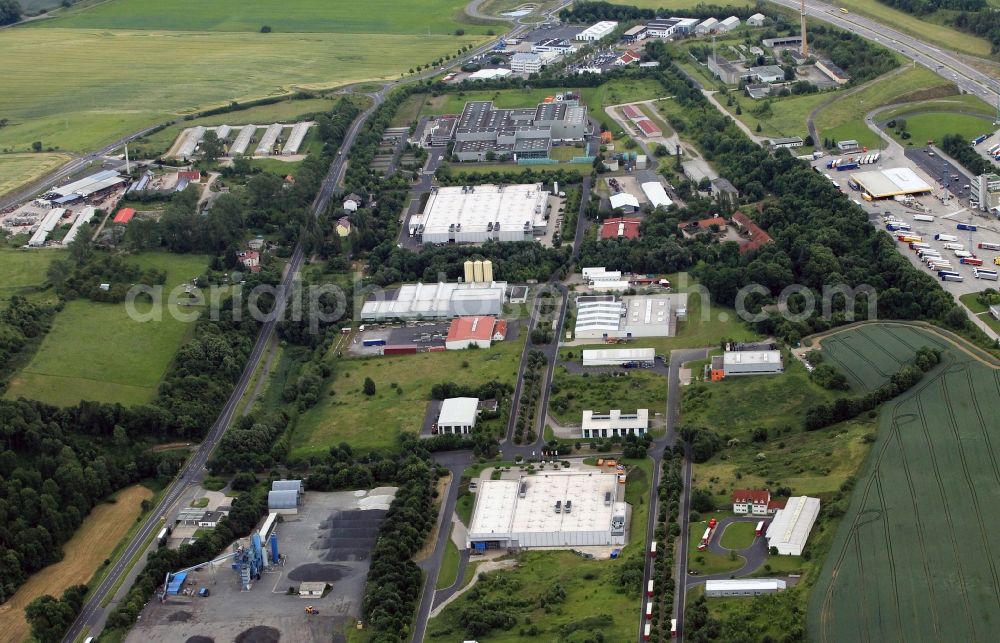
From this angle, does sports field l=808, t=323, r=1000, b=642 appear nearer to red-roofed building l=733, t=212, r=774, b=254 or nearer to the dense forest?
red-roofed building l=733, t=212, r=774, b=254

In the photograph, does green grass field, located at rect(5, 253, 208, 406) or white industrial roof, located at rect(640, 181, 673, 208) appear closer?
green grass field, located at rect(5, 253, 208, 406)

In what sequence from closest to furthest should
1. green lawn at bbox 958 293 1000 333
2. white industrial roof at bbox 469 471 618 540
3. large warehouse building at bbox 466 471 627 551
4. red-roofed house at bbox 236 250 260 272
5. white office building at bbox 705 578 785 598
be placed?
white office building at bbox 705 578 785 598 < large warehouse building at bbox 466 471 627 551 < white industrial roof at bbox 469 471 618 540 < green lawn at bbox 958 293 1000 333 < red-roofed house at bbox 236 250 260 272

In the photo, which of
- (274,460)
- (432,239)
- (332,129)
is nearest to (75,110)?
(332,129)

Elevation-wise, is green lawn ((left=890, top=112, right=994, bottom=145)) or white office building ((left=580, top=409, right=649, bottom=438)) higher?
white office building ((left=580, top=409, right=649, bottom=438))

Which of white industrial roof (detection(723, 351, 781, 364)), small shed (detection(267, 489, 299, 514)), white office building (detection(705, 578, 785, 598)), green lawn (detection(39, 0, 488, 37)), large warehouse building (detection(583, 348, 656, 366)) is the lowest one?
green lawn (detection(39, 0, 488, 37))

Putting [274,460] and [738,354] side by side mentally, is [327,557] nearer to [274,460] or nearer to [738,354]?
[274,460]

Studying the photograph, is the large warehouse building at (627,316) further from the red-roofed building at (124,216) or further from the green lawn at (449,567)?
the red-roofed building at (124,216)

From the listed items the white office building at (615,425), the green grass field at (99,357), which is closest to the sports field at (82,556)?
the green grass field at (99,357)

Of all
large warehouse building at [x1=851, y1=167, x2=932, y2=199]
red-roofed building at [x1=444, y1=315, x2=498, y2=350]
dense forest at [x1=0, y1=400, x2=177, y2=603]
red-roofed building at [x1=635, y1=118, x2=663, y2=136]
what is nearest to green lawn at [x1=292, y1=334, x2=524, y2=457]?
red-roofed building at [x1=444, y1=315, x2=498, y2=350]
